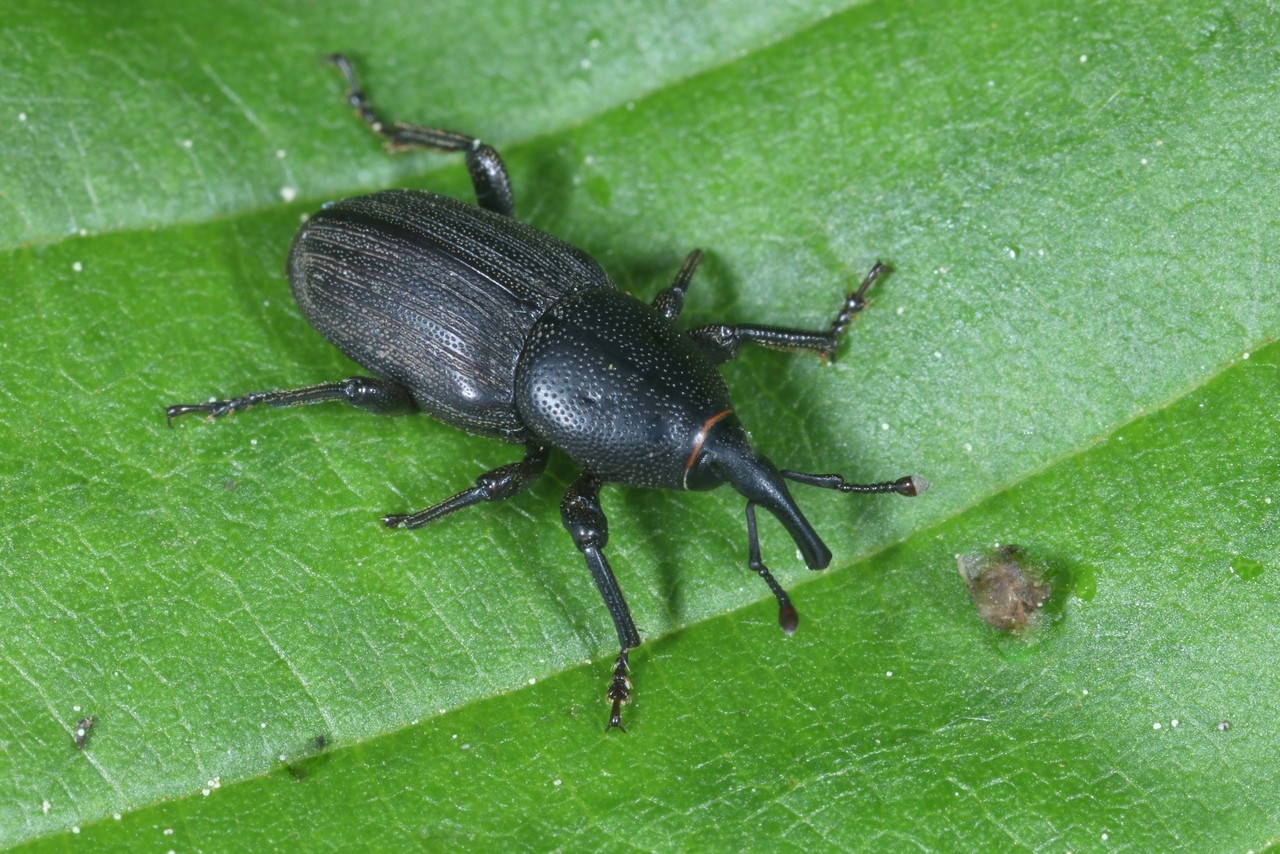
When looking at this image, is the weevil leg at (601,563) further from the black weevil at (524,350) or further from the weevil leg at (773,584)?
the weevil leg at (773,584)

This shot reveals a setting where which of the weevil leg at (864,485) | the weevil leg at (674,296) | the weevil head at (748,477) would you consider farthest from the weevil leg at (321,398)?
the weevil leg at (864,485)

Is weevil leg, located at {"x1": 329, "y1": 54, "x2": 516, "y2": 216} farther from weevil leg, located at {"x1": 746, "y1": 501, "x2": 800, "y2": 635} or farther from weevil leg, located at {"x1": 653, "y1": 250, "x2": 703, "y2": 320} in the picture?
weevil leg, located at {"x1": 746, "y1": 501, "x2": 800, "y2": 635}

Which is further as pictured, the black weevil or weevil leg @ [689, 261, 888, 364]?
weevil leg @ [689, 261, 888, 364]

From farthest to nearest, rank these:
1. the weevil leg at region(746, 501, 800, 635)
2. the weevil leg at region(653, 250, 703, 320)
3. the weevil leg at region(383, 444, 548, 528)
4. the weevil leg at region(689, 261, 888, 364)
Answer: the weevil leg at region(653, 250, 703, 320) < the weevil leg at region(689, 261, 888, 364) < the weevil leg at region(383, 444, 548, 528) < the weevil leg at region(746, 501, 800, 635)

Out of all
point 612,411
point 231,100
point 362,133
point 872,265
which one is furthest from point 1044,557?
point 231,100

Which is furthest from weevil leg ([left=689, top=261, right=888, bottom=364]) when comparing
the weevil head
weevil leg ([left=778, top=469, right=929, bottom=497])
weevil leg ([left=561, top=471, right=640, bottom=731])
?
weevil leg ([left=561, top=471, right=640, bottom=731])

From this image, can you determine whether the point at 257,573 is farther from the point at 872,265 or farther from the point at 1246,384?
the point at 1246,384

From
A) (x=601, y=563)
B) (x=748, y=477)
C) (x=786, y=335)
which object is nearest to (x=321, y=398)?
(x=601, y=563)

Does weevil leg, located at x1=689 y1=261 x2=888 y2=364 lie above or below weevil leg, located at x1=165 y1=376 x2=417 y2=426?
above
